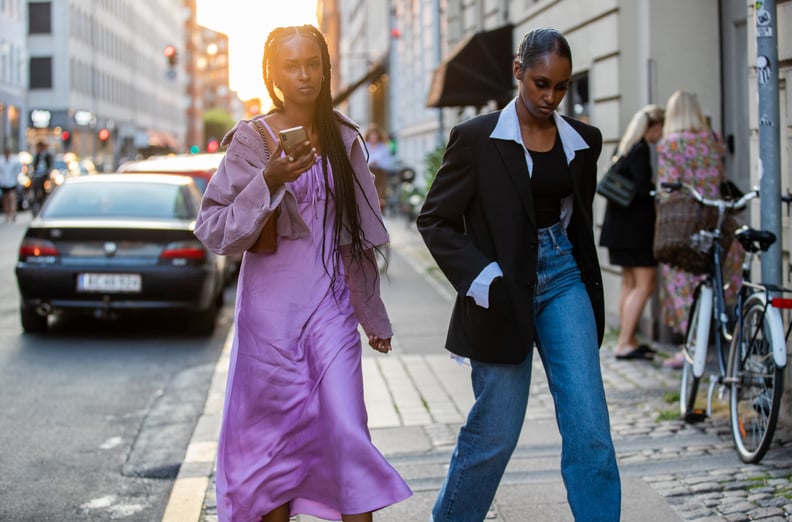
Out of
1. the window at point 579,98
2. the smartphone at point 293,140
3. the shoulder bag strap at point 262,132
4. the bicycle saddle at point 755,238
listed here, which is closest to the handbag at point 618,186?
the bicycle saddle at point 755,238

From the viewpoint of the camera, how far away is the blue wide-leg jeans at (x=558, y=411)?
3662 mm

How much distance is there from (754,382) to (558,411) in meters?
2.23

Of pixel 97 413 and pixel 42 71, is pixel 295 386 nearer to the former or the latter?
pixel 97 413

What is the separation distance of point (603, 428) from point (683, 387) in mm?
2918

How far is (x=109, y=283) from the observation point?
10.1 metres

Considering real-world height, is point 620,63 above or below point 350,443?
above

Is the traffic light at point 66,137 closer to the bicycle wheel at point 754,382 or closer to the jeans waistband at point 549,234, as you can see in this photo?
the bicycle wheel at point 754,382

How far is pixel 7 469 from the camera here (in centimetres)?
584

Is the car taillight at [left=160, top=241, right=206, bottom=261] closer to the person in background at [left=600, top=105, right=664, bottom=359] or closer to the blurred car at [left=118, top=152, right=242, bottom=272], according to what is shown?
the blurred car at [left=118, top=152, right=242, bottom=272]

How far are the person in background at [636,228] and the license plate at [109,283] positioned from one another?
406cm

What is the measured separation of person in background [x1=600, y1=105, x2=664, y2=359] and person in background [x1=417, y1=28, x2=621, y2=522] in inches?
181

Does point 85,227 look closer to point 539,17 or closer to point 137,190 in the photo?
point 137,190

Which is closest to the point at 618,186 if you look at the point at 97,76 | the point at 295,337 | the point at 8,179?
the point at 295,337

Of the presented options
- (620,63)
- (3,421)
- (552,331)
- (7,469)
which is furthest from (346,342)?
(620,63)
